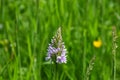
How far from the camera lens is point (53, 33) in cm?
275

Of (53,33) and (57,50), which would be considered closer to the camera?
(57,50)

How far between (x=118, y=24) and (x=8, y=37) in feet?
2.89

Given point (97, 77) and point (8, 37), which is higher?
point (8, 37)

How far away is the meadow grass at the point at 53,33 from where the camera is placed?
2565 mm

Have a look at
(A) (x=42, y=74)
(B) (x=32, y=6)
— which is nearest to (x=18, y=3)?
(B) (x=32, y=6)

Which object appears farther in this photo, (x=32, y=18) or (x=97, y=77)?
(x=32, y=18)

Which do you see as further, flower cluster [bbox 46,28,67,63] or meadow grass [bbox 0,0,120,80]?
meadow grass [bbox 0,0,120,80]

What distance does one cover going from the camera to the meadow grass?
257cm

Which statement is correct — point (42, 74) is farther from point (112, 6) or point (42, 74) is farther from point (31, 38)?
point (112, 6)

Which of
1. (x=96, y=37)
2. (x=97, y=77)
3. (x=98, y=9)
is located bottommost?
(x=97, y=77)

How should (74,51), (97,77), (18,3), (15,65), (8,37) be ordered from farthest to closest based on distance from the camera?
(18,3) < (8,37) < (74,51) < (97,77) < (15,65)

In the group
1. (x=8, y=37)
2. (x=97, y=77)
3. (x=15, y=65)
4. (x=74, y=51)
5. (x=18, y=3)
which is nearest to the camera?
(x=15, y=65)

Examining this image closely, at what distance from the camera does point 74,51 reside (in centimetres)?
286

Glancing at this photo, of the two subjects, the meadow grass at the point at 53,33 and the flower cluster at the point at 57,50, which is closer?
the flower cluster at the point at 57,50
